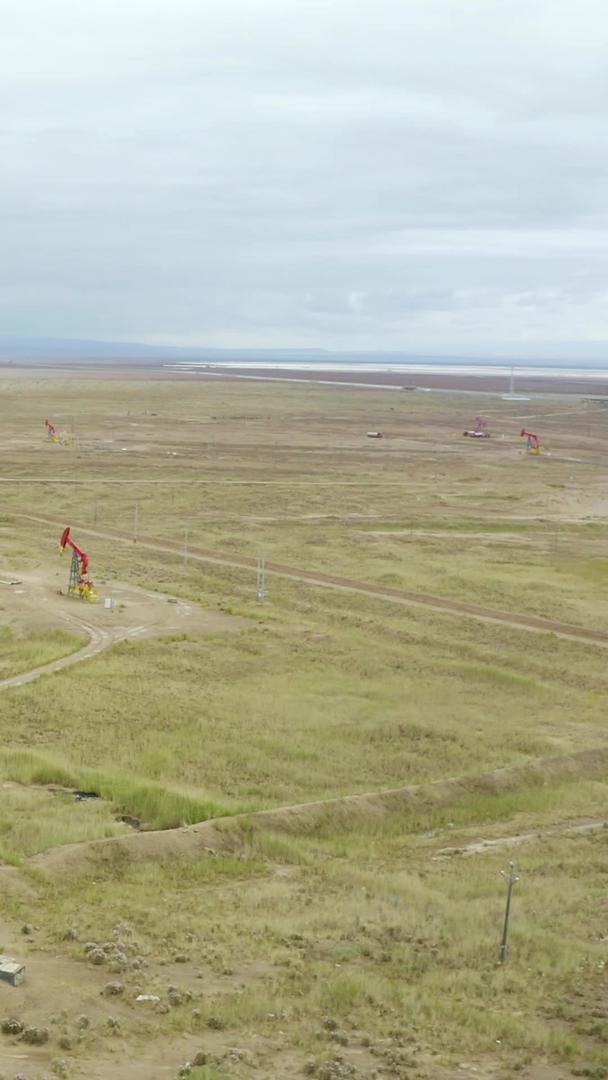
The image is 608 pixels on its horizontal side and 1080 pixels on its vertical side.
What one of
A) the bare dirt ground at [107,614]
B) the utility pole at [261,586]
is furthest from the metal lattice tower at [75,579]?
the utility pole at [261,586]

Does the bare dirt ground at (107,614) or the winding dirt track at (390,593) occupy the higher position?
the winding dirt track at (390,593)

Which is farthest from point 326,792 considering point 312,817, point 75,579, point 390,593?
point 390,593

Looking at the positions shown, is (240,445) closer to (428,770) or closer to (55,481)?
(55,481)

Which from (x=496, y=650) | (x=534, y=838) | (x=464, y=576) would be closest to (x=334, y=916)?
(x=534, y=838)

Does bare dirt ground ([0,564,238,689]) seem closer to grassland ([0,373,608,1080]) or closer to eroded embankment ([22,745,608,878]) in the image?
grassland ([0,373,608,1080])

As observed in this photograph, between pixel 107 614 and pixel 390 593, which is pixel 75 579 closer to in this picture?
pixel 107 614

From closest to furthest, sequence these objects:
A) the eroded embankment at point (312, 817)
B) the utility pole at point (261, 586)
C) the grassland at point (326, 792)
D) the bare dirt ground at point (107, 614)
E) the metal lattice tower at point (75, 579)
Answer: the grassland at point (326, 792) → the eroded embankment at point (312, 817) → the bare dirt ground at point (107, 614) → the metal lattice tower at point (75, 579) → the utility pole at point (261, 586)

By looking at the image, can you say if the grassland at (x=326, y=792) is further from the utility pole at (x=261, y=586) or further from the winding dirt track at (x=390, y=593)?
the winding dirt track at (x=390, y=593)
